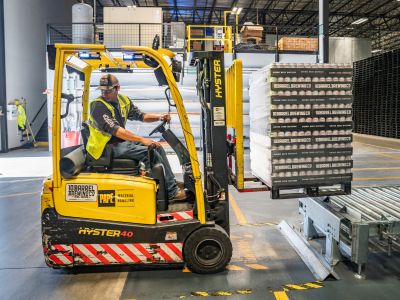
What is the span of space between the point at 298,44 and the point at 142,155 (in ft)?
42.8

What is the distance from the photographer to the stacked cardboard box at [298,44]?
15.1 meters

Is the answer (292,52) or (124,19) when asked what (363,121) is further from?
(124,19)

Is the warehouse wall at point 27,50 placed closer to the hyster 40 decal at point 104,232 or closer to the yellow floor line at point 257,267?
the hyster 40 decal at point 104,232

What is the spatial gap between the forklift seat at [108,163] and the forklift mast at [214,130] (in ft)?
2.58

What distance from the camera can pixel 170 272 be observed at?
3.88 meters

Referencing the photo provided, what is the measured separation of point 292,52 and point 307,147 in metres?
12.5

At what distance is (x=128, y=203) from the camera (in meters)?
3.60

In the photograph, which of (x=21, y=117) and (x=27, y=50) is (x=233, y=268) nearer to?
(x=21, y=117)

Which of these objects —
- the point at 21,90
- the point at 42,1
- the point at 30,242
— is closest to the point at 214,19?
the point at 42,1

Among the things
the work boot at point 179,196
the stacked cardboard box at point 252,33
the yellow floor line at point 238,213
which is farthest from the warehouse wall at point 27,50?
the work boot at point 179,196

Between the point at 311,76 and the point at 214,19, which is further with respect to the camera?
the point at 214,19

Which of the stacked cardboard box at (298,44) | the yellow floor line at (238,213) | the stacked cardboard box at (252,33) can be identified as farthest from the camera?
the stacked cardboard box at (298,44)

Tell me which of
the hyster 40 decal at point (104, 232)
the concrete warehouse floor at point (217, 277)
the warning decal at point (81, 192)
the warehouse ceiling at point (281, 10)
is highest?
the warehouse ceiling at point (281, 10)

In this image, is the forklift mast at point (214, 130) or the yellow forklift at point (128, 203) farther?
the forklift mast at point (214, 130)
